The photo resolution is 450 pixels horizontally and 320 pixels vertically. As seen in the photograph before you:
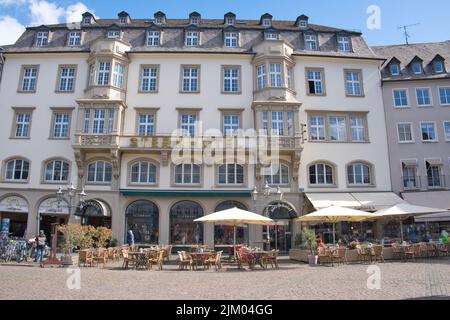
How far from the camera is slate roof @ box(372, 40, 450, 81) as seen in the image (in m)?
30.7

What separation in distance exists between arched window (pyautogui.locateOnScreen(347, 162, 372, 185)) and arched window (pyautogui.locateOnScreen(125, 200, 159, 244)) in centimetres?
1439

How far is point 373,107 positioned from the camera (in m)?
29.5

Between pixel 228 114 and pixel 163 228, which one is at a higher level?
pixel 228 114

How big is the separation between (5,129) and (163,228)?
14012mm

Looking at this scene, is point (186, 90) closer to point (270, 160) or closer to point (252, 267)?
point (270, 160)

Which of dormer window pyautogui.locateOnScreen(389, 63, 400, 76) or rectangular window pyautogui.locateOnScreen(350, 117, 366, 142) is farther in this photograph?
dormer window pyautogui.locateOnScreen(389, 63, 400, 76)

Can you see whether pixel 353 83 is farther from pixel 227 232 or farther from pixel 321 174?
pixel 227 232

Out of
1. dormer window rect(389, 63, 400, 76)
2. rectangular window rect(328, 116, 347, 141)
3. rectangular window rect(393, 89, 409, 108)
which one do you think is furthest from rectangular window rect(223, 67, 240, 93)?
dormer window rect(389, 63, 400, 76)

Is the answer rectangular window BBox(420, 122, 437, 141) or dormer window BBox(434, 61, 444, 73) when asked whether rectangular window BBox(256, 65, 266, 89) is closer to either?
rectangular window BBox(420, 122, 437, 141)

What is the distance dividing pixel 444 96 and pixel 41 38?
32650mm

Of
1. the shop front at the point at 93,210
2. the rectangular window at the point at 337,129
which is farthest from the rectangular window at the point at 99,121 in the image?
the rectangular window at the point at 337,129
